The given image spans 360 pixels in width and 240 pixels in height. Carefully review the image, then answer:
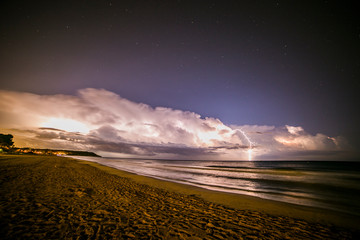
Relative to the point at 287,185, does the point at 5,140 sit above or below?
above

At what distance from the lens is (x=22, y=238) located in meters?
4.34

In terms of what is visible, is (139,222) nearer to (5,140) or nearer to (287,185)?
(287,185)

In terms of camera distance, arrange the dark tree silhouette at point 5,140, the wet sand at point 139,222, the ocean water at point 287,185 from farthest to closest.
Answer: the dark tree silhouette at point 5,140 < the ocean water at point 287,185 < the wet sand at point 139,222

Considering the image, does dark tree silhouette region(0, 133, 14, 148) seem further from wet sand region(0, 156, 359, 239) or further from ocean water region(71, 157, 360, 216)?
wet sand region(0, 156, 359, 239)

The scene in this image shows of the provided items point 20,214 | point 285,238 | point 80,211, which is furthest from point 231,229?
point 20,214

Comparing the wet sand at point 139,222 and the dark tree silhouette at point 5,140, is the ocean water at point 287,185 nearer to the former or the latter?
the wet sand at point 139,222

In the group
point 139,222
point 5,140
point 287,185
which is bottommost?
point 287,185

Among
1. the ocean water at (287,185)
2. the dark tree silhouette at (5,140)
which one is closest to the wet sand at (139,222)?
the ocean water at (287,185)

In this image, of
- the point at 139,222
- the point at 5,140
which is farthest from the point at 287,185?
the point at 5,140

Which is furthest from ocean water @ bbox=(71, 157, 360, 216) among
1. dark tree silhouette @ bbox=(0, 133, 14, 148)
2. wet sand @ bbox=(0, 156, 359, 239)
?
dark tree silhouette @ bbox=(0, 133, 14, 148)

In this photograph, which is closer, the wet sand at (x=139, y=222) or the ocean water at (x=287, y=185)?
the wet sand at (x=139, y=222)

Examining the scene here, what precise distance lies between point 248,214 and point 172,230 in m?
4.96

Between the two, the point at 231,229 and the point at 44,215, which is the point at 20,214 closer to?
the point at 44,215

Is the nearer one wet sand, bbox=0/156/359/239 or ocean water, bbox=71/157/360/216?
wet sand, bbox=0/156/359/239
